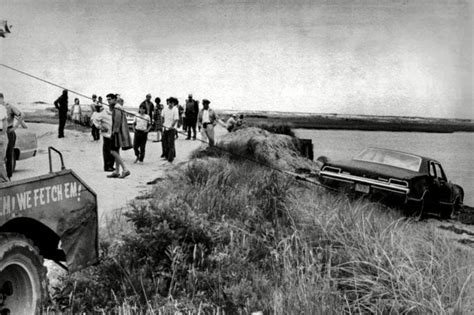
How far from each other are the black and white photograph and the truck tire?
2.82 ft

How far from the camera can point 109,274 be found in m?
4.50

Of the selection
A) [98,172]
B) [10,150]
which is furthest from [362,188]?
[10,150]

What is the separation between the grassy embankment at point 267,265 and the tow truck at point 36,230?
540mm

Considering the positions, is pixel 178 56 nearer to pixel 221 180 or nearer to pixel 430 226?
pixel 221 180

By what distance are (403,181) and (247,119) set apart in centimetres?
216

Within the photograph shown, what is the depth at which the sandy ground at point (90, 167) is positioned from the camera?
5.93m

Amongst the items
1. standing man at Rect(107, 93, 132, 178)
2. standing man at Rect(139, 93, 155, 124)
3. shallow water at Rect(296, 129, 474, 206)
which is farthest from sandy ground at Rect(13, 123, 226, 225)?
shallow water at Rect(296, 129, 474, 206)

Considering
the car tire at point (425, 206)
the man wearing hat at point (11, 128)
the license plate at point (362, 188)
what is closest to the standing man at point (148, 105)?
the man wearing hat at point (11, 128)

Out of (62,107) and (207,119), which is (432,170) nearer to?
(207,119)

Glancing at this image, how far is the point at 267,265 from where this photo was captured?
477 cm

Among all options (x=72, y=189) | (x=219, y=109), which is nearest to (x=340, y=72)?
(x=219, y=109)

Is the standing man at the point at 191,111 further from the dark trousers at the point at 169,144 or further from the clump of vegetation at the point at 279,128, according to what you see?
the clump of vegetation at the point at 279,128

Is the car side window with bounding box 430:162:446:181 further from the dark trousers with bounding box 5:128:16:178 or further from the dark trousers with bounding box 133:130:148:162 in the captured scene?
the dark trousers with bounding box 5:128:16:178

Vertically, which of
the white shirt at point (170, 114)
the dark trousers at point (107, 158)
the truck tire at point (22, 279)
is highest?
the white shirt at point (170, 114)
